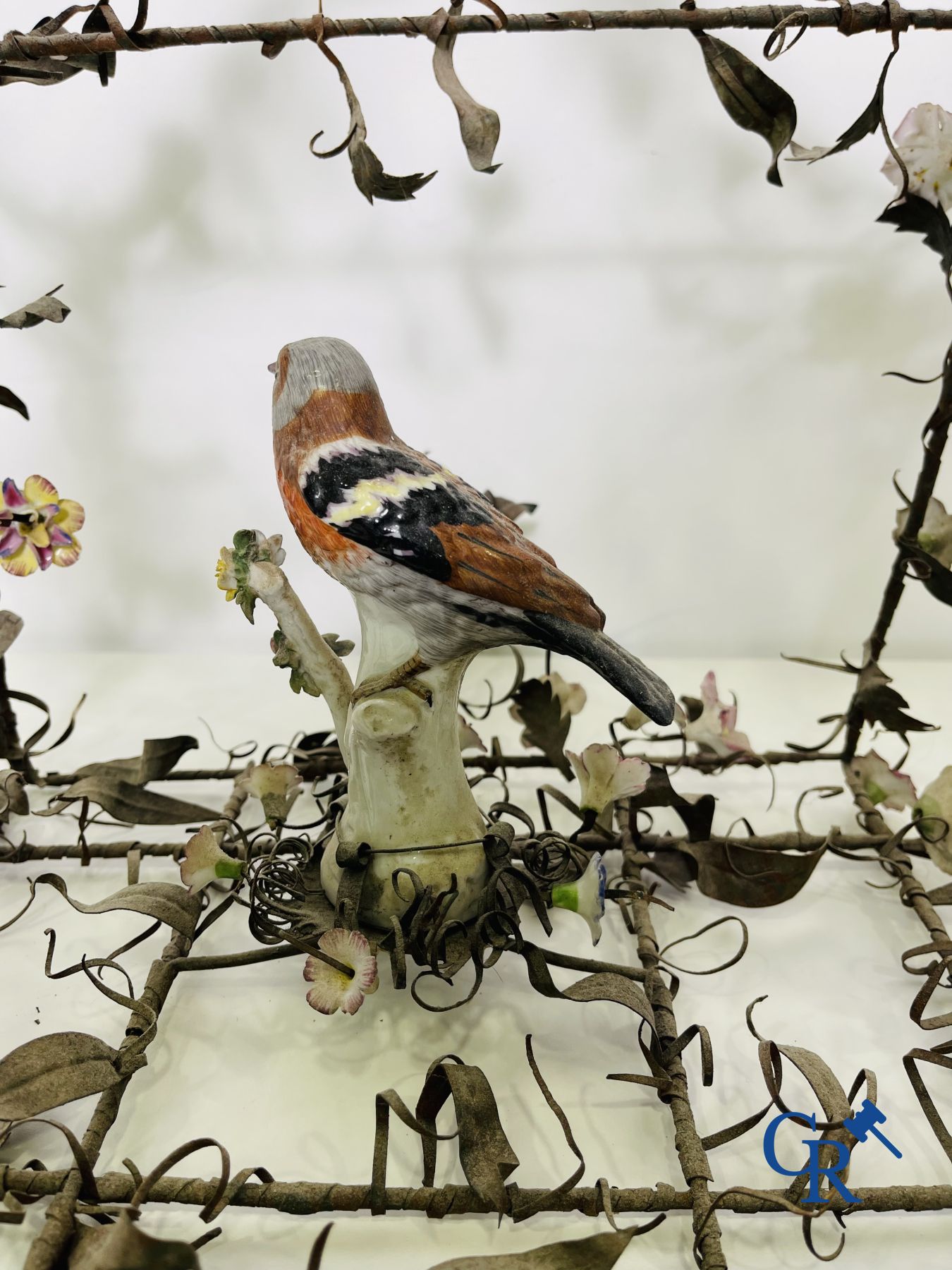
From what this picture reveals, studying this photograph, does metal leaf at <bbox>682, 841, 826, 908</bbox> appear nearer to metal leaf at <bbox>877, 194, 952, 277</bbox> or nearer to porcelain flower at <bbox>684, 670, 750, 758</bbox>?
porcelain flower at <bbox>684, 670, 750, 758</bbox>

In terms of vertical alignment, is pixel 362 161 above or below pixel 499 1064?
above

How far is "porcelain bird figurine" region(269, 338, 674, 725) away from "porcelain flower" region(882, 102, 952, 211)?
1.16ft

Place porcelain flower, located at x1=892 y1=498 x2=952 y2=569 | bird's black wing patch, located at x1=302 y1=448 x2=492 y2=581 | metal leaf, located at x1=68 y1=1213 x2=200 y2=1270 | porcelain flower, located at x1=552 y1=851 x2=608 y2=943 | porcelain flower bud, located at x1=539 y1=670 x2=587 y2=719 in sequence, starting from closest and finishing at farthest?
1. metal leaf, located at x1=68 y1=1213 x2=200 y2=1270
2. bird's black wing patch, located at x1=302 y1=448 x2=492 y2=581
3. porcelain flower, located at x1=552 y1=851 x2=608 y2=943
4. porcelain flower, located at x1=892 y1=498 x2=952 y2=569
5. porcelain flower bud, located at x1=539 y1=670 x2=587 y2=719

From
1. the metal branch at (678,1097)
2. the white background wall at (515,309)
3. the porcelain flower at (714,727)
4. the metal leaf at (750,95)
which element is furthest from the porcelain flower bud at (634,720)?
the metal leaf at (750,95)

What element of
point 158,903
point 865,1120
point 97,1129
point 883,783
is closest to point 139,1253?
point 97,1129

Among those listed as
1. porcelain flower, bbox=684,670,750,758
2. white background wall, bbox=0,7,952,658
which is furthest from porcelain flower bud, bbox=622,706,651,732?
white background wall, bbox=0,7,952,658

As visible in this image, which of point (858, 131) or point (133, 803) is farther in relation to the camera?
point (133, 803)

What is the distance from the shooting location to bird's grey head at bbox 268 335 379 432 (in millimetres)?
514

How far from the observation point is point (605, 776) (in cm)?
64

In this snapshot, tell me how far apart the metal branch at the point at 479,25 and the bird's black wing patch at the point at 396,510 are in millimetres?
236

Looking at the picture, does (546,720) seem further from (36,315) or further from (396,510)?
(36,315)

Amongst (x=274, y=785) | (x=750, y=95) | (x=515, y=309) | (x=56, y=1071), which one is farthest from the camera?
(x=515, y=309)

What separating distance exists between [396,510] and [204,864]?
0.26m

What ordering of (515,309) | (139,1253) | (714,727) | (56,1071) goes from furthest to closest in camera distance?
(515,309), (714,727), (56,1071), (139,1253)
